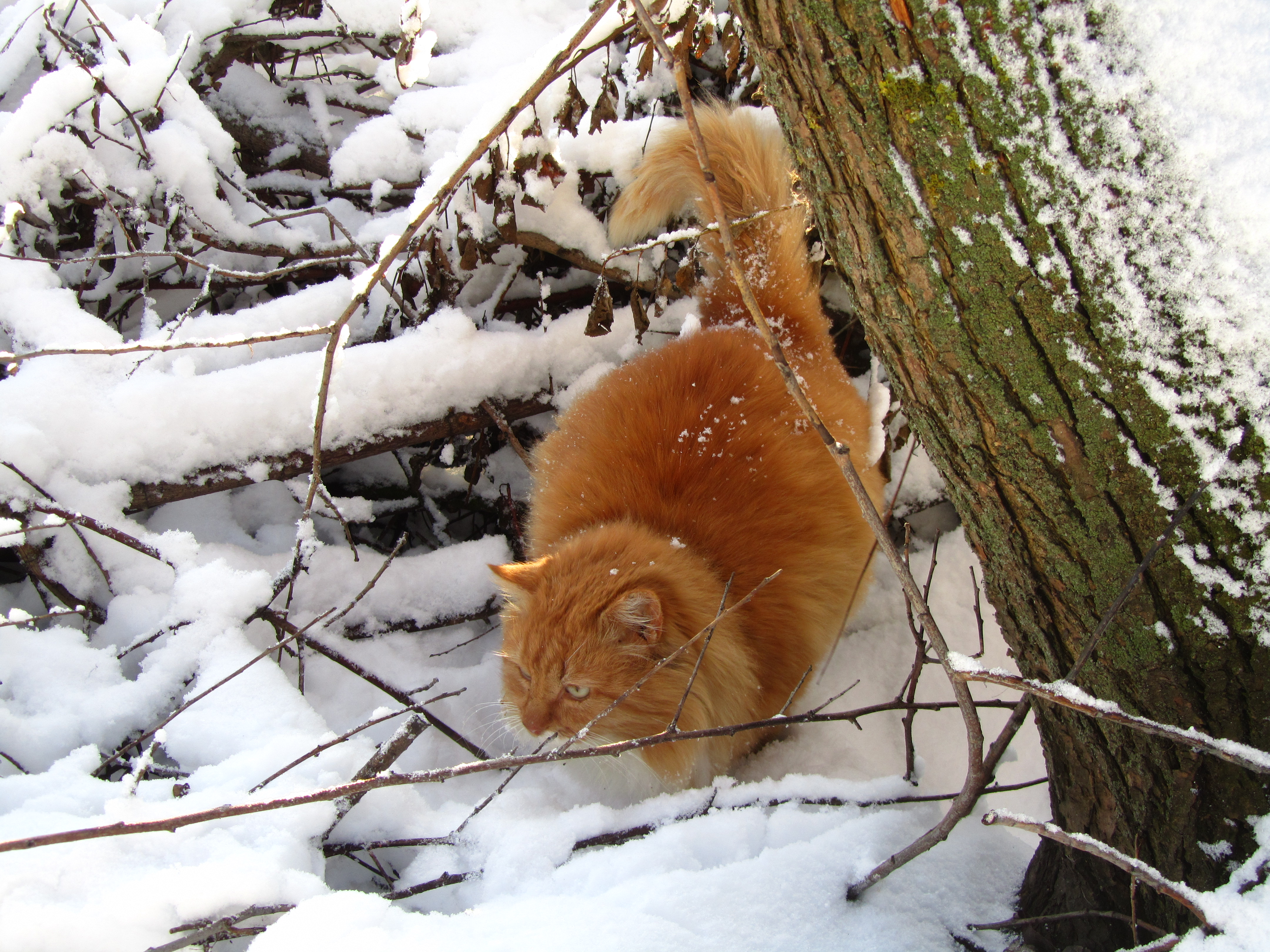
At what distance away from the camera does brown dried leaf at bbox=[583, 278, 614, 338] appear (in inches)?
90.1

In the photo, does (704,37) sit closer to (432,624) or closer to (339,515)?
(339,515)

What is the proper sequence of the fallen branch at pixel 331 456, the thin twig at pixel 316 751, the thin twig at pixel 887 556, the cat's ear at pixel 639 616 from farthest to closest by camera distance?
the fallen branch at pixel 331 456, the cat's ear at pixel 639 616, the thin twig at pixel 316 751, the thin twig at pixel 887 556

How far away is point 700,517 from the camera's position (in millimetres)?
2123

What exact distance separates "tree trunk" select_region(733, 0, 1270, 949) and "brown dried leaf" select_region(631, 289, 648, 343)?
3.67 ft

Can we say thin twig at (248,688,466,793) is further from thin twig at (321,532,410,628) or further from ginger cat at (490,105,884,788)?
ginger cat at (490,105,884,788)

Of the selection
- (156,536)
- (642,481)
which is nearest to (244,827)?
(156,536)

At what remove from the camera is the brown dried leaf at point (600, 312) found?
7.51 feet

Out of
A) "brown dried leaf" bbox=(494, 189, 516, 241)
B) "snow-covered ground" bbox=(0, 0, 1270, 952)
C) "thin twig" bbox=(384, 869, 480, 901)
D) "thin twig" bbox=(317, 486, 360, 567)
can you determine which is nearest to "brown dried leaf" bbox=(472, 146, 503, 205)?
"brown dried leaf" bbox=(494, 189, 516, 241)

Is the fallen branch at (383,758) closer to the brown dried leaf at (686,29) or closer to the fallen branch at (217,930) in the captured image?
the fallen branch at (217,930)

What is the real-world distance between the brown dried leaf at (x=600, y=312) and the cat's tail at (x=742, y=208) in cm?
42

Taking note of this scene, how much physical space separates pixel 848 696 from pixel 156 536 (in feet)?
7.04

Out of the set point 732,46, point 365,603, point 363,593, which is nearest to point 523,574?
point 363,593

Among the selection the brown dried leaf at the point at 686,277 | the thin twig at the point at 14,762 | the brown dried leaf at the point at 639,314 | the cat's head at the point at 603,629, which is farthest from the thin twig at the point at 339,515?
the brown dried leaf at the point at 686,277

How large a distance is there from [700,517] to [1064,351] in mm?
1196
